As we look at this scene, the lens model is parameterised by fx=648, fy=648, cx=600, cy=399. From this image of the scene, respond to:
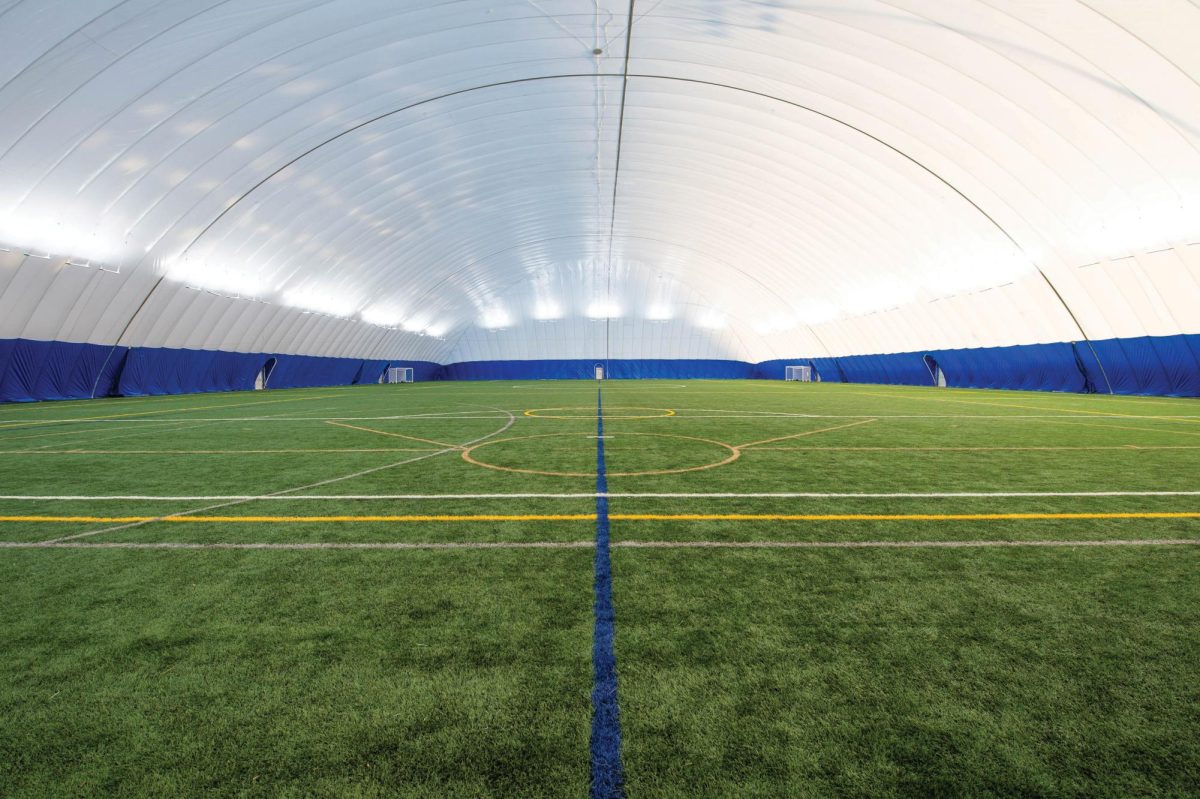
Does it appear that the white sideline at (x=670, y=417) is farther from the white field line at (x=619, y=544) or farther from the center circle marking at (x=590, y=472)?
the white field line at (x=619, y=544)

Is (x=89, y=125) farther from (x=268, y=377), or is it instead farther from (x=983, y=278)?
(x=983, y=278)

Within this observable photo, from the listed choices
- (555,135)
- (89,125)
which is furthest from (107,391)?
(555,135)

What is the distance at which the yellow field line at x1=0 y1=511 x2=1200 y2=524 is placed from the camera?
19.5 feet

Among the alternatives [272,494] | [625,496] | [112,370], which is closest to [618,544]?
[625,496]

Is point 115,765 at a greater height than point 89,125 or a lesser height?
lesser

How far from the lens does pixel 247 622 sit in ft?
12.1

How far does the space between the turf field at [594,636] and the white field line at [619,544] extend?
0.04 meters

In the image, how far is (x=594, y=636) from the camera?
342cm

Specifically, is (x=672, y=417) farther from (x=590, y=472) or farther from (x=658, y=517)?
(x=658, y=517)

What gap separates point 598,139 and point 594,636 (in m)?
34.5

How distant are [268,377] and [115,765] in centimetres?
5028

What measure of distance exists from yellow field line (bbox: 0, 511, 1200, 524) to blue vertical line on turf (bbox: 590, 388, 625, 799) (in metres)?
1.26

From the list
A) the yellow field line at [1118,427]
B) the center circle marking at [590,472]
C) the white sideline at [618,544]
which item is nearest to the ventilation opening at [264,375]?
the center circle marking at [590,472]

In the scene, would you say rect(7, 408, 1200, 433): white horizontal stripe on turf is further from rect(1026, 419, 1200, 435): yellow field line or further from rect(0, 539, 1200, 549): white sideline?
rect(0, 539, 1200, 549): white sideline
